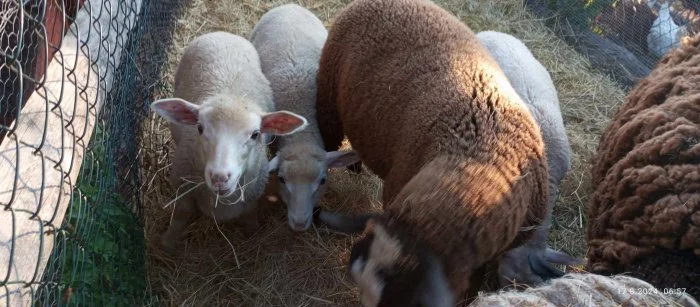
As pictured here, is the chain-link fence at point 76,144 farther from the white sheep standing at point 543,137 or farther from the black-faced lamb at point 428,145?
the white sheep standing at point 543,137

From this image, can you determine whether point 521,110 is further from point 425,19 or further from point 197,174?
point 197,174

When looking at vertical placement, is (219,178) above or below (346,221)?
above

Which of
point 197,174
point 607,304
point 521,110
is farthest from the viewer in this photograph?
point 197,174

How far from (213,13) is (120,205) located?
3228 mm

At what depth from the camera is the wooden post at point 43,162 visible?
173cm

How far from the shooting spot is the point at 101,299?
9.91 ft

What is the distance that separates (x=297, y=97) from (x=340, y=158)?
65cm

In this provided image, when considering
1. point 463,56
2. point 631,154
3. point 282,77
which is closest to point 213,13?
point 282,77

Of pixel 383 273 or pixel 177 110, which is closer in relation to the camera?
pixel 383 273

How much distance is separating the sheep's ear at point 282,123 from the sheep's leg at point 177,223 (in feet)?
2.39

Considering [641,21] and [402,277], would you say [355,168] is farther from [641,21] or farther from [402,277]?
[641,21]

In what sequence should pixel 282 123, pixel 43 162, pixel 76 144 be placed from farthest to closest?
1. pixel 282 123
2. pixel 76 144
3. pixel 43 162

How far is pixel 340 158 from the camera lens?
159 inches

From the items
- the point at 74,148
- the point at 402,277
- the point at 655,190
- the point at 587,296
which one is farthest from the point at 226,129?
the point at 655,190
